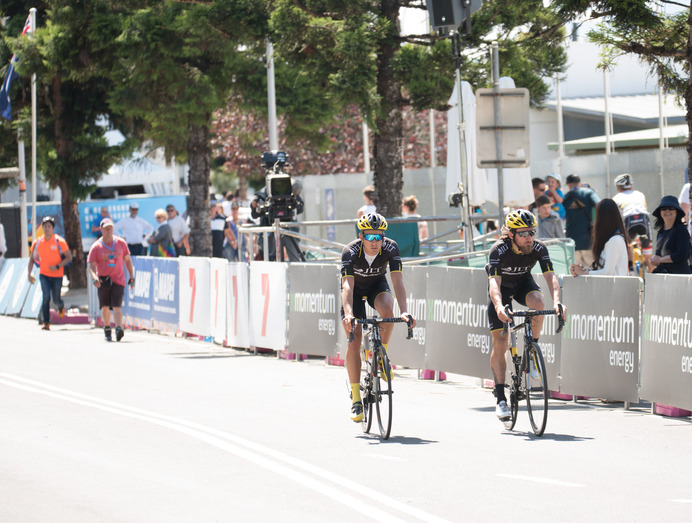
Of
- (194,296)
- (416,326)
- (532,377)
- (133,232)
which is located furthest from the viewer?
(133,232)

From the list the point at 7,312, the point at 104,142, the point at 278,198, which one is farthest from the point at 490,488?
the point at 104,142

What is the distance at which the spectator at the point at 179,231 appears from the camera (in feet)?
88.7

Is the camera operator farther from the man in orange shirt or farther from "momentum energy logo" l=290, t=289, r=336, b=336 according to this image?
the man in orange shirt

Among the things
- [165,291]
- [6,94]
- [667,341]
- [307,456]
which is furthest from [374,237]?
[6,94]

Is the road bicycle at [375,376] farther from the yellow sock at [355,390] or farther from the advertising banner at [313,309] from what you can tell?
the advertising banner at [313,309]

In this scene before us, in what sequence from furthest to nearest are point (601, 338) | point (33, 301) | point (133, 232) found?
1. point (133, 232)
2. point (33, 301)
3. point (601, 338)

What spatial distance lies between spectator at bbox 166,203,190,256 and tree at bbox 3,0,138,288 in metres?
3.64

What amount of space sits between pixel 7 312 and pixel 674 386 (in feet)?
61.6

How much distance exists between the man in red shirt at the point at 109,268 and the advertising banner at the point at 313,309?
14.8 ft

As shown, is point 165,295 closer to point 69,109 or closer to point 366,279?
point 366,279

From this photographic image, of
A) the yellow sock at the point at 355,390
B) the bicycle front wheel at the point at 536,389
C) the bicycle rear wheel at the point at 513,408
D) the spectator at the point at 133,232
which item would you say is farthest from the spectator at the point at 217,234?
the bicycle front wheel at the point at 536,389

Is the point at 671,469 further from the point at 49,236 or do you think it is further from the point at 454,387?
the point at 49,236

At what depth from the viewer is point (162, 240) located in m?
26.4

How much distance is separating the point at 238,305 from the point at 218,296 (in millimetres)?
803
